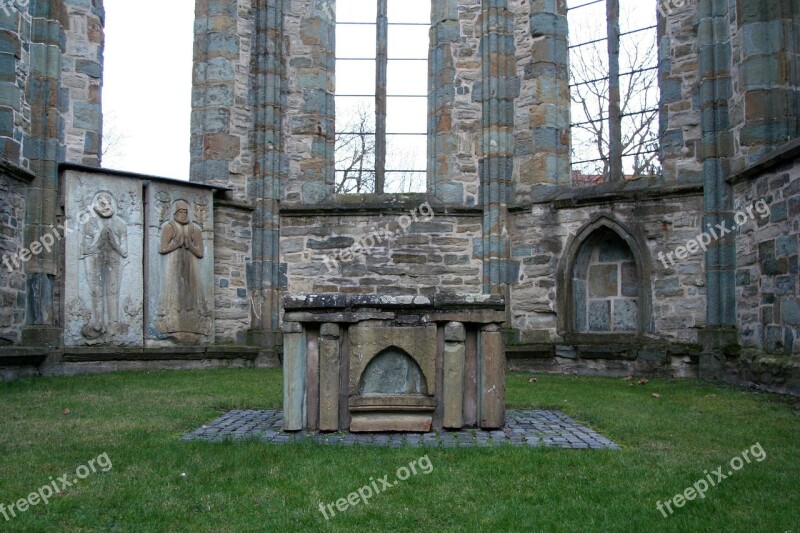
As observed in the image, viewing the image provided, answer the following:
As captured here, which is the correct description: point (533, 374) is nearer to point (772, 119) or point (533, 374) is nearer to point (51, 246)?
point (772, 119)

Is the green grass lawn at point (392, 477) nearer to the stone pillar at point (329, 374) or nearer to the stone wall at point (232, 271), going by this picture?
the stone pillar at point (329, 374)

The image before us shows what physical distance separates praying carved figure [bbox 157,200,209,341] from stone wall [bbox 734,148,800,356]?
Answer: 782 centimetres

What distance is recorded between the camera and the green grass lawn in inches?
149

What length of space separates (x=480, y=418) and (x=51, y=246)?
713 cm

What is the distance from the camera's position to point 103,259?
1107cm

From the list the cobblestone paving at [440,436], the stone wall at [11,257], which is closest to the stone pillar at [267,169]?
the stone wall at [11,257]

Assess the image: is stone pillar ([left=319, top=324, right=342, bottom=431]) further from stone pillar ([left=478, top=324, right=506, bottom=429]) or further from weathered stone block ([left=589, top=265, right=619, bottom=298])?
weathered stone block ([left=589, top=265, right=619, bottom=298])

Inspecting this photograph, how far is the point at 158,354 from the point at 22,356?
202 cm

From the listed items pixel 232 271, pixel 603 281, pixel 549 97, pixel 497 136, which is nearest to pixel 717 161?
pixel 603 281

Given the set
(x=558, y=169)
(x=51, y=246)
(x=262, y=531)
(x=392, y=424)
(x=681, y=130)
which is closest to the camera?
(x=262, y=531)

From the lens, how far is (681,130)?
1135 centimetres

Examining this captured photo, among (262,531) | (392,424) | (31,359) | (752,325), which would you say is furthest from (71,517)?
(752,325)

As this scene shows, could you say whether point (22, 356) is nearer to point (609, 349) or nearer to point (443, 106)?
point (443, 106)

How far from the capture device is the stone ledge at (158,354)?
10.8 m
